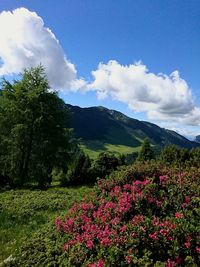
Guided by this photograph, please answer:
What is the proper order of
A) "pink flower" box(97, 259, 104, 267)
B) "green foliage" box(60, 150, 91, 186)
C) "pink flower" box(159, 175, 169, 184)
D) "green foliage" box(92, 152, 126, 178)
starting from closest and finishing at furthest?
"pink flower" box(97, 259, 104, 267) → "pink flower" box(159, 175, 169, 184) → "green foliage" box(60, 150, 91, 186) → "green foliage" box(92, 152, 126, 178)

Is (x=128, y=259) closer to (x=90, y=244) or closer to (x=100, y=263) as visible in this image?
(x=100, y=263)

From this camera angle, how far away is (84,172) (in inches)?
1676

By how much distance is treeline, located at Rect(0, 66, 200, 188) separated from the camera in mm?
42719

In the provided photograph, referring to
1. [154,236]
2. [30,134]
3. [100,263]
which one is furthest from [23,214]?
[30,134]

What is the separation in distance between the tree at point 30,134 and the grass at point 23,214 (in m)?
15.9

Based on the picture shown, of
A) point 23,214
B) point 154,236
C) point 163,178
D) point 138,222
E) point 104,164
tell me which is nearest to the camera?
Result: point 154,236

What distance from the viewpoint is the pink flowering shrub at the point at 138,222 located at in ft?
28.9

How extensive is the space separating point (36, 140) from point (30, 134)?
A: 1.21m

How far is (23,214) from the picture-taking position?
19594 mm

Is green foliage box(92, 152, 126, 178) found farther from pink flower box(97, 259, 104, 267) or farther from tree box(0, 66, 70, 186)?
pink flower box(97, 259, 104, 267)

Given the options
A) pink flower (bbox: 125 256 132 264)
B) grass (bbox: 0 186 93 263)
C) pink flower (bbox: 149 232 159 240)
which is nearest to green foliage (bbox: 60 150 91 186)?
grass (bbox: 0 186 93 263)

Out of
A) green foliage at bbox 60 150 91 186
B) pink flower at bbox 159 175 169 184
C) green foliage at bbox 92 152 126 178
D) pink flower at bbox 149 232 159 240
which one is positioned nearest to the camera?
pink flower at bbox 149 232 159 240

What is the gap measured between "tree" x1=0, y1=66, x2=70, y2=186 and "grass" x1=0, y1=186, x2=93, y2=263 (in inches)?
625

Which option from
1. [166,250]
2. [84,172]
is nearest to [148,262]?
[166,250]
